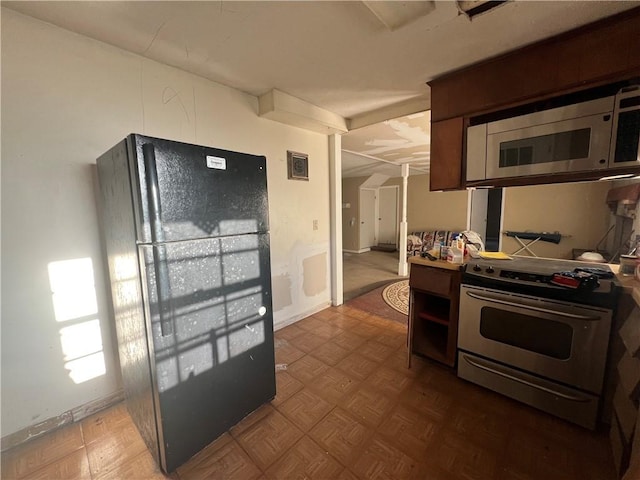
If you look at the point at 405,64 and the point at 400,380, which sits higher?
the point at 405,64

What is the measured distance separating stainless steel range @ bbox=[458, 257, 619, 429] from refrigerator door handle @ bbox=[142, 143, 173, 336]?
69.6 inches

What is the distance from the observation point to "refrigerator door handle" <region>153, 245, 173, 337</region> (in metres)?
1.12

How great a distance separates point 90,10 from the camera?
1.26 metres

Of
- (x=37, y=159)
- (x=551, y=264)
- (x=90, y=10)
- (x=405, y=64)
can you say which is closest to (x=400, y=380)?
(x=551, y=264)

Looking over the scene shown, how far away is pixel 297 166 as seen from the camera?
266 centimetres

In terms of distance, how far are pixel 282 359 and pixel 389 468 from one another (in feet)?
3.70

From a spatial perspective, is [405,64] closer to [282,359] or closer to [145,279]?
[145,279]

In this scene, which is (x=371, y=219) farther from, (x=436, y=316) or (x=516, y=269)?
(x=516, y=269)

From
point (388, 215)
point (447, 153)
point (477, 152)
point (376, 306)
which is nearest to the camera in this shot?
point (477, 152)

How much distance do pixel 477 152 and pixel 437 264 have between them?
849 millimetres

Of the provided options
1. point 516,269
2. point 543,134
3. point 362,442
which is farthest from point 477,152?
point 362,442

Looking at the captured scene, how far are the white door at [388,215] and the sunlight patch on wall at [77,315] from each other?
22.3ft

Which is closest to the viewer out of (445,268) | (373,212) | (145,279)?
(145,279)

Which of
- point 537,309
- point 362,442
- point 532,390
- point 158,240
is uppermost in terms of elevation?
point 158,240
